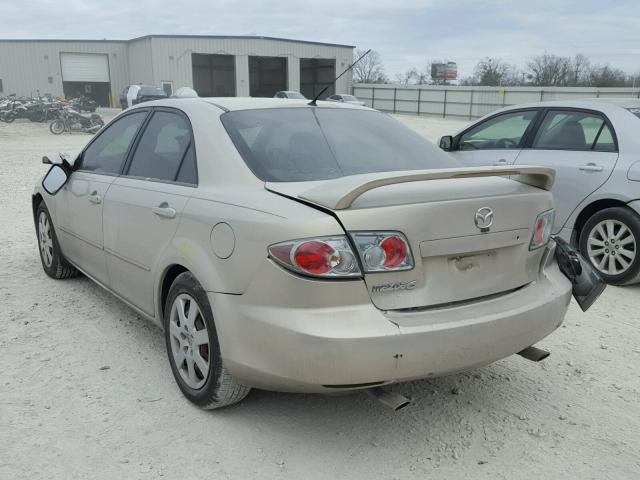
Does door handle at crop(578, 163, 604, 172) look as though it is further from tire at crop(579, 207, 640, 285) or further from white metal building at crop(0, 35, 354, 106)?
white metal building at crop(0, 35, 354, 106)

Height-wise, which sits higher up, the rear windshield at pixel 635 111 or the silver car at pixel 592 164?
the rear windshield at pixel 635 111

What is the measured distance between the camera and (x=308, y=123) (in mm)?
3385

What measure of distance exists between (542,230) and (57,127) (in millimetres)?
26029

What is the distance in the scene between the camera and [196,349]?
117 inches

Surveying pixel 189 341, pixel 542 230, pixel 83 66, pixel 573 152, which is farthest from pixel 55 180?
pixel 83 66

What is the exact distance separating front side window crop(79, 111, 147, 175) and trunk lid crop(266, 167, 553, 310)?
1629mm

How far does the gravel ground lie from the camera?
2.59 metres

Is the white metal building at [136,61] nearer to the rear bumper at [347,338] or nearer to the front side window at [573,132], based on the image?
the front side window at [573,132]

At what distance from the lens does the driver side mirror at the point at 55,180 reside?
4551 millimetres

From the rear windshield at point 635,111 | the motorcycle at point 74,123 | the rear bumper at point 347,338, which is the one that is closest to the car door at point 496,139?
the rear windshield at point 635,111

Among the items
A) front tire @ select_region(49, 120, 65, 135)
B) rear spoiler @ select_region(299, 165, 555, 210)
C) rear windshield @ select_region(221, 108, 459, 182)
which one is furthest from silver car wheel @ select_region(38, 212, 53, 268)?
front tire @ select_region(49, 120, 65, 135)

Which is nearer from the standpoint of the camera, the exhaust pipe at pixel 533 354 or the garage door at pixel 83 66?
the exhaust pipe at pixel 533 354

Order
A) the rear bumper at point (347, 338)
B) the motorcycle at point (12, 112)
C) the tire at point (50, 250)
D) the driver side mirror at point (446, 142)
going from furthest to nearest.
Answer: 1. the motorcycle at point (12, 112)
2. the driver side mirror at point (446, 142)
3. the tire at point (50, 250)
4. the rear bumper at point (347, 338)

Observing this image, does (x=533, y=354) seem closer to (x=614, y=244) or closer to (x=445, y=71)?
(x=614, y=244)
